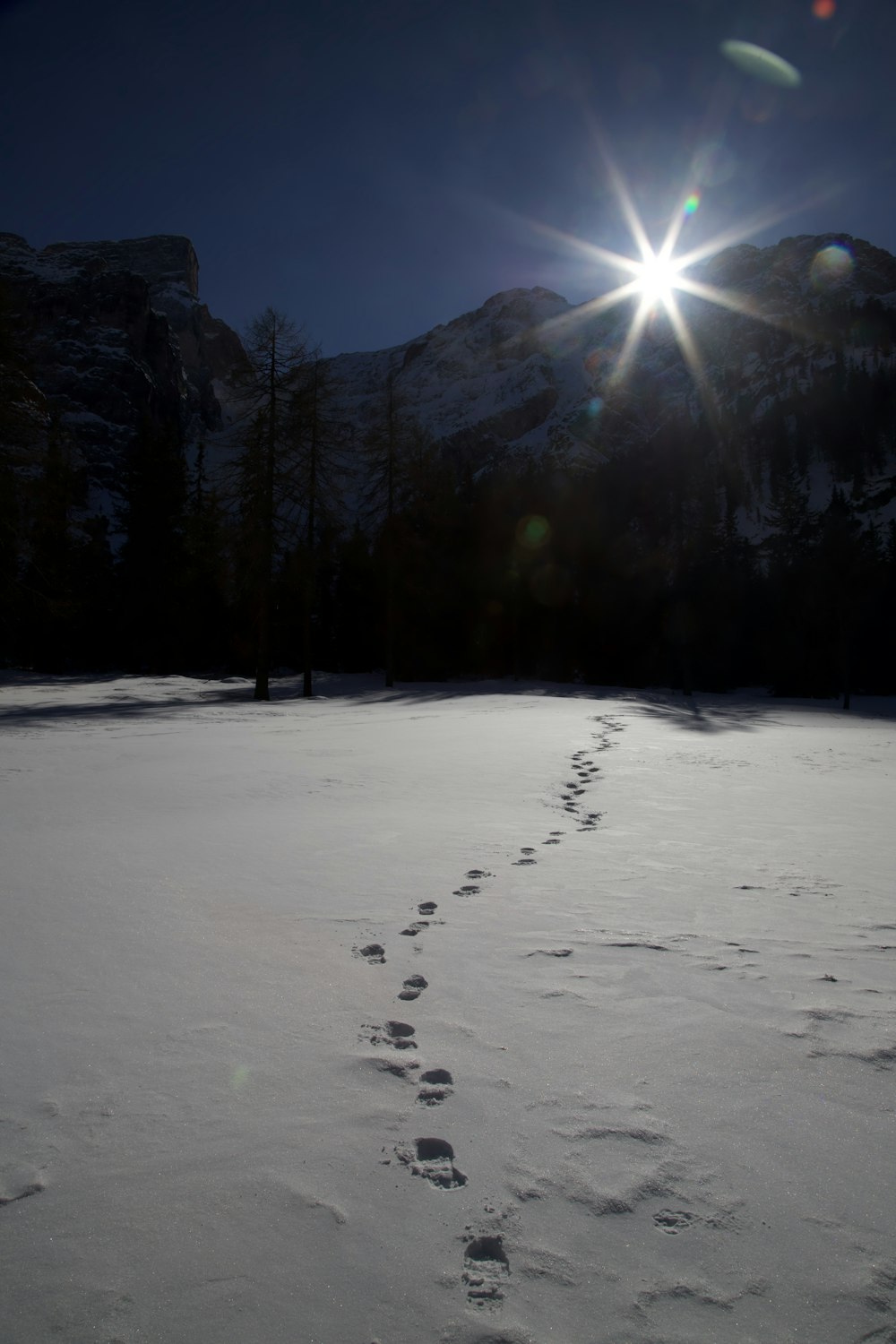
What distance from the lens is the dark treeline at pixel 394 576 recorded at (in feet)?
58.3

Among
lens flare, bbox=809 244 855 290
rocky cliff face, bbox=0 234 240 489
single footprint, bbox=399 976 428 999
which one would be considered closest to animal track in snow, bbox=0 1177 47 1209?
single footprint, bbox=399 976 428 999

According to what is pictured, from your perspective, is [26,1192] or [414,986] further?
[414,986]

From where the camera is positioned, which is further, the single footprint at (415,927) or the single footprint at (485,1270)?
the single footprint at (415,927)

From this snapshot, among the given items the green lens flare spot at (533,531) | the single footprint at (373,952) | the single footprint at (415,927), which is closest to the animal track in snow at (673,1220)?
the single footprint at (373,952)

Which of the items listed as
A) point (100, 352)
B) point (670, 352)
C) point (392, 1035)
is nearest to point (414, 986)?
point (392, 1035)

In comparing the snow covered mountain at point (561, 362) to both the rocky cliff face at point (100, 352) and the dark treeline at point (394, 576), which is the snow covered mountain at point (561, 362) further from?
the dark treeline at point (394, 576)

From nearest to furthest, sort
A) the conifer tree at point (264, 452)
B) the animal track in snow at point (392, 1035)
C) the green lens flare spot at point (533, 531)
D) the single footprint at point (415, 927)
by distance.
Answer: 1. the animal track in snow at point (392, 1035)
2. the single footprint at point (415, 927)
3. the conifer tree at point (264, 452)
4. the green lens flare spot at point (533, 531)

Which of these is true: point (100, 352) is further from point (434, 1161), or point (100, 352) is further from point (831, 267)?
point (831, 267)

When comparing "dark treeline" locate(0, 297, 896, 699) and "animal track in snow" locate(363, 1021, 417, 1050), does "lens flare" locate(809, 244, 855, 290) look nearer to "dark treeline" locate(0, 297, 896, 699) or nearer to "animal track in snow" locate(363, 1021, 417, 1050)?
"dark treeline" locate(0, 297, 896, 699)

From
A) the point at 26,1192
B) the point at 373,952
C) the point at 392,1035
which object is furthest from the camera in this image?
the point at 373,952

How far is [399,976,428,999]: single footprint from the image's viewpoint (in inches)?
83.4

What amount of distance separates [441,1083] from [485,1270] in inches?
20.2

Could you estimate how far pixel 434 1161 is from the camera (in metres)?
1.41

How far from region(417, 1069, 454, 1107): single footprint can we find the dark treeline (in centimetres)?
1529
